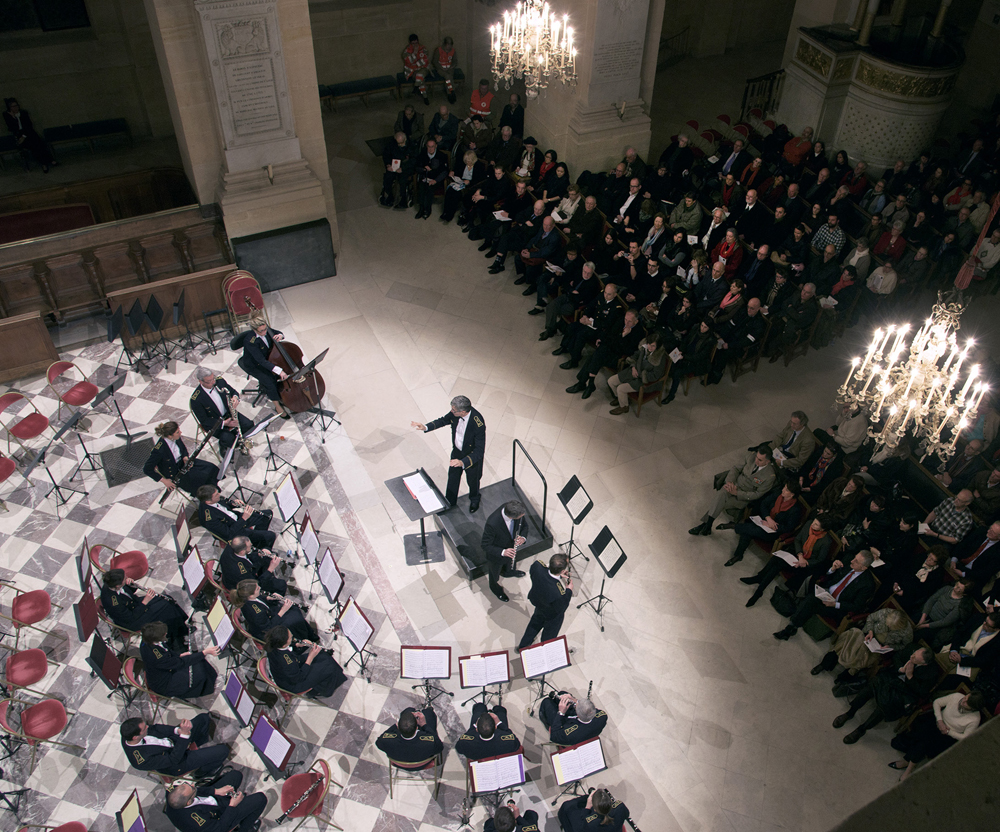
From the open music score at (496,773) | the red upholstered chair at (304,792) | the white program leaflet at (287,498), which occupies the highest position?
the white program leaflet at (287,498)

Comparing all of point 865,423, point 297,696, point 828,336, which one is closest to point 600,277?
point 828,336

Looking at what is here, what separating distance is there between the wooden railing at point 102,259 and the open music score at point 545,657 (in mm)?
7570

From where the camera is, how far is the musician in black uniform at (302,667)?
693 centimetres

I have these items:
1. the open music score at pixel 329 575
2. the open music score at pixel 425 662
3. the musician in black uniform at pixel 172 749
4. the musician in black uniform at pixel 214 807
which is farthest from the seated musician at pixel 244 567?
the musician in black uniform at pixel 214 807

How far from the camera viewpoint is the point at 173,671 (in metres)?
7.13

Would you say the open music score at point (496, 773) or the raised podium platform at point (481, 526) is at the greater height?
the open music score at point (496, 773)

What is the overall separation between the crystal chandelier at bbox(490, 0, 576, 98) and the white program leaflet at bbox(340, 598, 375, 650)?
22.7ft

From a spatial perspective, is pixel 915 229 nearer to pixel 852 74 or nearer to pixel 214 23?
pixel 852 74

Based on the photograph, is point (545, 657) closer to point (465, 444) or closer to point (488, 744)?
point (488, 744)

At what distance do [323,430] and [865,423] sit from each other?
6.40 meters

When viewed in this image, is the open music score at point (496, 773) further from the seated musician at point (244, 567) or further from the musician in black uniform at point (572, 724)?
the seated musician at point (244, 567)

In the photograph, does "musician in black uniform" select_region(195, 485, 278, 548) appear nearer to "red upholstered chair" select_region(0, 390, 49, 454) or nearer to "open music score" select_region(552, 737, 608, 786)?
"red upholstered chair" select_region(0, 390, 49, 454)

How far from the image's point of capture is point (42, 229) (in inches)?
473

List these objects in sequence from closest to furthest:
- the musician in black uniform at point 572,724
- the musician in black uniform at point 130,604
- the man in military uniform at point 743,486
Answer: the musician in black uniform at point 572,724 → the musician in black uniform at point 130,604 → the man in military uniform at point 743,486
